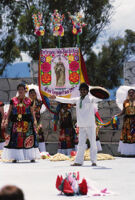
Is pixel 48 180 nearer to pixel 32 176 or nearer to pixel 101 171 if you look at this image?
pixel 32 176

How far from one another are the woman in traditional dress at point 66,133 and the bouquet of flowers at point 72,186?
6.85 metres

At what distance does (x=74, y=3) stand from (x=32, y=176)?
23.1 meters

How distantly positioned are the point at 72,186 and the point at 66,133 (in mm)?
7071

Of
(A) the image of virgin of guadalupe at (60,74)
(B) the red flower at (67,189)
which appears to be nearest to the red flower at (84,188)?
(B) the red flower at (67,189)

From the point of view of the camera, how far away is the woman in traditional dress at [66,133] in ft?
39.8

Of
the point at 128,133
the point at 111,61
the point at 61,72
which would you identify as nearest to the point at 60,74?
the point at 61,72

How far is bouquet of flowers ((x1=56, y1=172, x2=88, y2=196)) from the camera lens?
507 centimetres

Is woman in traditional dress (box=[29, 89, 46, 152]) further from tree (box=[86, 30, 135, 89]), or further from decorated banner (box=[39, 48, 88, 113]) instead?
tree (box=[86, 30, 135, 89])

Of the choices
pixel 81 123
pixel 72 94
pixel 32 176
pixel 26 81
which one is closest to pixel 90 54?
pixel 26 81

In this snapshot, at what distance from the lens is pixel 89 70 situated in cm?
3353

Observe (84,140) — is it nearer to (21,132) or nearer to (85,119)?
(85,119)

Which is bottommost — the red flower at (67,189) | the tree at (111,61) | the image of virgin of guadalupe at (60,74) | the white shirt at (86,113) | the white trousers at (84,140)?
the red flower at (67,189)

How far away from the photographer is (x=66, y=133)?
12.2m

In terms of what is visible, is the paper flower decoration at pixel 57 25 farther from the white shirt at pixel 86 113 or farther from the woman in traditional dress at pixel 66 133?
the white shirt at pixel 86 113
